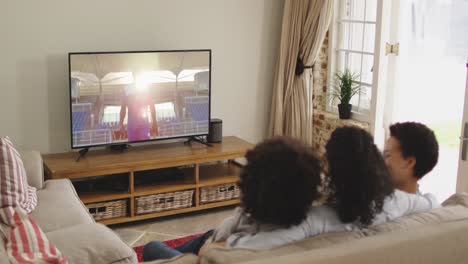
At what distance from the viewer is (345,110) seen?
4.90 meters

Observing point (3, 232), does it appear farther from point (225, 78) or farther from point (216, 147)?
point (225, 78)

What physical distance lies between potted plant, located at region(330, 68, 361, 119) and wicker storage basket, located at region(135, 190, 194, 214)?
1.40 meters

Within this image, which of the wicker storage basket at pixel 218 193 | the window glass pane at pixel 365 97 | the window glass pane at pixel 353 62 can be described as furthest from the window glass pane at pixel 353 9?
the wicker storage basket at pixel 218 193

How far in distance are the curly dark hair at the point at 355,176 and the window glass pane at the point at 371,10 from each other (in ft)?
9.67

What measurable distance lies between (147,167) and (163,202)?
31cm

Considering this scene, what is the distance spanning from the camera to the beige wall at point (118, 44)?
14.0 feet

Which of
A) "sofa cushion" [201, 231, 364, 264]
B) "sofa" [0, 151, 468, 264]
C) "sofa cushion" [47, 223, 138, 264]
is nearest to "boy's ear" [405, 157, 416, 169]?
"sofa" [0, 151, 468, 264]

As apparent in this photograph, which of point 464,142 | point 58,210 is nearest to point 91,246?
point 58,210

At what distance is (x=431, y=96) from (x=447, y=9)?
604 mm

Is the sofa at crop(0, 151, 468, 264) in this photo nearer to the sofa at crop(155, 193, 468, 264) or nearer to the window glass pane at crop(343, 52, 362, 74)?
the sofa at crop(155, 193, 468, 264)

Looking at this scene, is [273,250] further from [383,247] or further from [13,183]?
[13,183]

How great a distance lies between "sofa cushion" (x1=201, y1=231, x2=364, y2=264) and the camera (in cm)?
170

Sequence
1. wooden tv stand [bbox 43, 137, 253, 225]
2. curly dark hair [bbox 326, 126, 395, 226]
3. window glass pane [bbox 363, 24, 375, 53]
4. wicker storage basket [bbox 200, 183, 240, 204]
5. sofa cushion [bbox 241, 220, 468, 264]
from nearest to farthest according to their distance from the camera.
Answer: sofa cushion [bbox 241, 220, 468, 264] → curly dark hair [bbox 326, 126, 395, 226] → wooden tv stand [bbox 43, 137, 253, 225] → wicker storage basket [bbox 200, 183, 240, 204] → window glass pane [bbox 363, 24, 375, 53]

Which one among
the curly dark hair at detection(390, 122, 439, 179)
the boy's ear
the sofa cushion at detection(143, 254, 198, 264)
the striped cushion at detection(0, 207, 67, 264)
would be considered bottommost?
the striped cushion at detection(0, 207, 67, 264)
